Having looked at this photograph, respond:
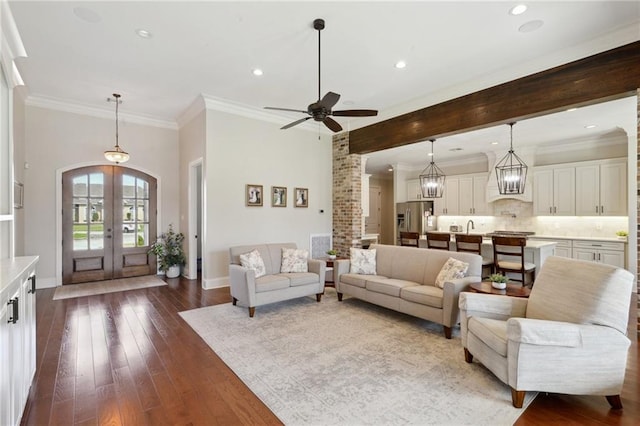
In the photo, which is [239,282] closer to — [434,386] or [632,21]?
[434,386]

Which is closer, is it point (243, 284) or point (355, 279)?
point (243, 284)

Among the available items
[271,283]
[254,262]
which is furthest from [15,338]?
[254,262]

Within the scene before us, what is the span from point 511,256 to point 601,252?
8.54ft

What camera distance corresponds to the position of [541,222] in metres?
7.31

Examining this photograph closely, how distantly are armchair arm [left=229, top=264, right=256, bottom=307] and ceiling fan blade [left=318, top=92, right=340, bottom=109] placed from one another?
7.54 ft

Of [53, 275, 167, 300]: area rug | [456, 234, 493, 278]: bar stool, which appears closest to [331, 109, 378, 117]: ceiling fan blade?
[456, 234, 493, 278]: bar stool

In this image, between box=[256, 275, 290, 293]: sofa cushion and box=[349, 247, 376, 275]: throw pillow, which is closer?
box=[256, 275, 290, 293]: sofa cushion

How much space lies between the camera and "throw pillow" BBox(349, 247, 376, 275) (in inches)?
187

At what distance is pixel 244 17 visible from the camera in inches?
123

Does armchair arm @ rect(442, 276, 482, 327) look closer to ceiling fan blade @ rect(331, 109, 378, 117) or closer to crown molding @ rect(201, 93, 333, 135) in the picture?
ceiling fan blade @ rect(331, 109, 378, 117)

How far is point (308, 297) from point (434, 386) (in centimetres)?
277

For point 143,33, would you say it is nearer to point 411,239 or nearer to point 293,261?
point 293,261

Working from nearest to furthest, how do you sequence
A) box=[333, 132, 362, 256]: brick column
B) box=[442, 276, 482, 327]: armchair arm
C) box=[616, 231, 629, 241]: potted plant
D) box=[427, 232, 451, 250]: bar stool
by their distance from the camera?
box=[442, 276, 482, 327]: armchair arm, box=[427, 232, 451, 250]: bar stool, box=[616, 231, 629, 241]: potted plant, box=[333, 132, 362, 256]: brick column

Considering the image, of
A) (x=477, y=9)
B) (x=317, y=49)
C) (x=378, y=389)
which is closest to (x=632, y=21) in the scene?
(x=477, y=9)
